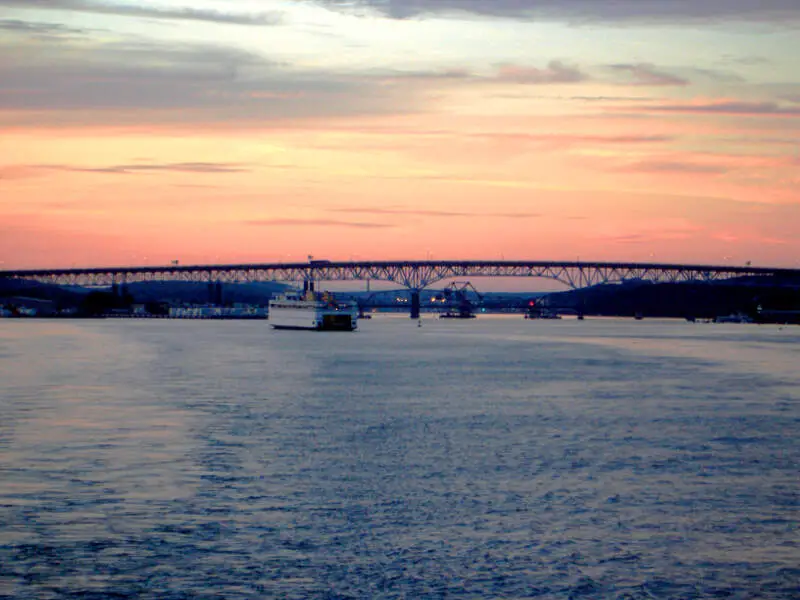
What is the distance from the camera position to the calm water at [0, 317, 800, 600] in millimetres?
16203

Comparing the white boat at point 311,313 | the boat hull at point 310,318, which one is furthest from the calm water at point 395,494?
the white boat at point 311,313

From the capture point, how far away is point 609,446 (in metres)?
30.1

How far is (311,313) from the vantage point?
16275 centimetres

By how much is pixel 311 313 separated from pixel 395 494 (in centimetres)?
14095

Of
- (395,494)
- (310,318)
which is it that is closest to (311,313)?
(310,318)

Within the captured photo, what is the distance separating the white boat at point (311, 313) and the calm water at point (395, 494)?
4371 inches

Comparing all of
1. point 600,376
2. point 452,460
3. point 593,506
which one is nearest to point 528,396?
point 600,376

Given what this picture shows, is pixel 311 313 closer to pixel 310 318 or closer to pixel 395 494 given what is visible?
pixel 310 318

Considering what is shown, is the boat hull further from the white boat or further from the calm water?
the calm water

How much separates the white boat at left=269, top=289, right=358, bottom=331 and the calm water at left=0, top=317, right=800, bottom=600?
111 meters

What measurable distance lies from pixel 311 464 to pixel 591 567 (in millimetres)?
10640

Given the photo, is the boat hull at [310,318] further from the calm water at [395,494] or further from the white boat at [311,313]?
the calm water at [395,494]

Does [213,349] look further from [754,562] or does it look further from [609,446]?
[754,562]

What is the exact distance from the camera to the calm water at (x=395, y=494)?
16.2 metres
